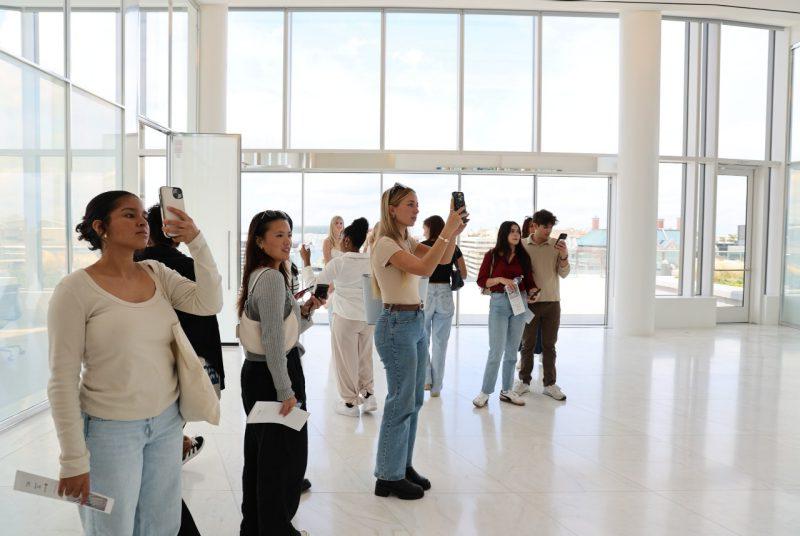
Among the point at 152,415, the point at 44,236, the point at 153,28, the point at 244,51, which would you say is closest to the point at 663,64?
the point at 244,51

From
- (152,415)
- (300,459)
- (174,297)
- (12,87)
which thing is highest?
(12,87)

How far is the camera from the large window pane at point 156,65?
8.70 meters

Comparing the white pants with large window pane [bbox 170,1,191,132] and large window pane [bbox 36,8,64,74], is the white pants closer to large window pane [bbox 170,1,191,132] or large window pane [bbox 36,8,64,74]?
large window pane [bbox 36,8,64,74]

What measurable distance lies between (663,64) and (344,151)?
582 cm

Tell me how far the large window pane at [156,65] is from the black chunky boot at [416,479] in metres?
6.10

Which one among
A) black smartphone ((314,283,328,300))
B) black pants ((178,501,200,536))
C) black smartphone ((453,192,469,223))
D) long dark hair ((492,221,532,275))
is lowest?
black pants ((178,501,200,536))

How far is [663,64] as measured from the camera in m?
12.9

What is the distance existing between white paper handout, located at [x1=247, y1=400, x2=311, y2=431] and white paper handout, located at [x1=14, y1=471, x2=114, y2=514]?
903mm

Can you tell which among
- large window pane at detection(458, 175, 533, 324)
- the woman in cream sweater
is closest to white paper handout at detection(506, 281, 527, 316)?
the woman in cream sweater

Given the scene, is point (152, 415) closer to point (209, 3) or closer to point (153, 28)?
point (153, 28)

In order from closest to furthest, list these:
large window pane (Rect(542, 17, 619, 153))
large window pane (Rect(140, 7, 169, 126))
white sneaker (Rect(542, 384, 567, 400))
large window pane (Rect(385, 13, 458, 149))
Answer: white sneaker (Rect(542, 384, 567, 400)) → large window pane (Rect(140, 7, 169, 126)) → large window pane (Rect(385, 13, 458, 149)) → large window pane (Rect(542, 17, 619, 153))

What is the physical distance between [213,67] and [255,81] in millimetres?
1666

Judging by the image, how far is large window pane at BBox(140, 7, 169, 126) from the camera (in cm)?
870

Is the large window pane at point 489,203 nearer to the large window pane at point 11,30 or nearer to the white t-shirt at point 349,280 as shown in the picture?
the white t-shirt at point 349,280
